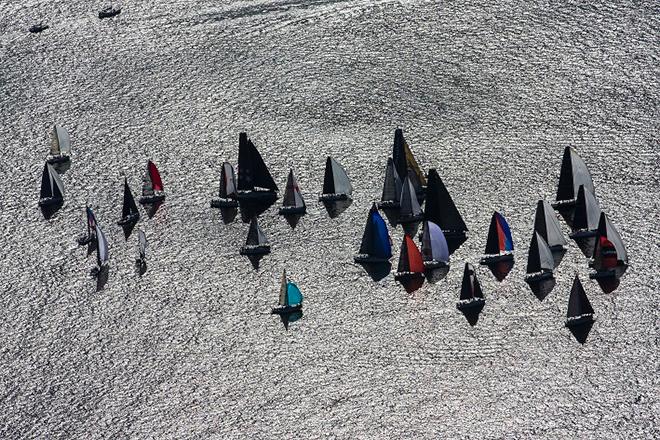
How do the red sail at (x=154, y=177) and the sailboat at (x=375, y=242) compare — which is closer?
the sailboat at (x=375, y=242)

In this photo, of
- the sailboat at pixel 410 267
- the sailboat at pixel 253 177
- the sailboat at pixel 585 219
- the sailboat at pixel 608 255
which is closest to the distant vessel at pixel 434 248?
the sailboat at pixel 410 267

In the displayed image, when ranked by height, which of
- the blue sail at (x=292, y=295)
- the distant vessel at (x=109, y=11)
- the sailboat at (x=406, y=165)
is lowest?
the distant vessel at (x=109, y=11)

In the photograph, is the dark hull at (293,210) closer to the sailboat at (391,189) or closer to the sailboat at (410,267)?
the sailboat at (391,189)

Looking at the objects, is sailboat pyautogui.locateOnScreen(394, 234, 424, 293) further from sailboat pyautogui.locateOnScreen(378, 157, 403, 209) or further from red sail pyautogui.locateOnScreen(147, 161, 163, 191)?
red sail pyautogui.locateOnScreen(147, 161, 163, 191)

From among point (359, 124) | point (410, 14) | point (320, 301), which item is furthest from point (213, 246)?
point (410, 14)

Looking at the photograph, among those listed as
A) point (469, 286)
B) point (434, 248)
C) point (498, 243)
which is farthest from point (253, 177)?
point (469, 286)

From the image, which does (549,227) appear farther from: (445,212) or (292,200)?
(292,200)
